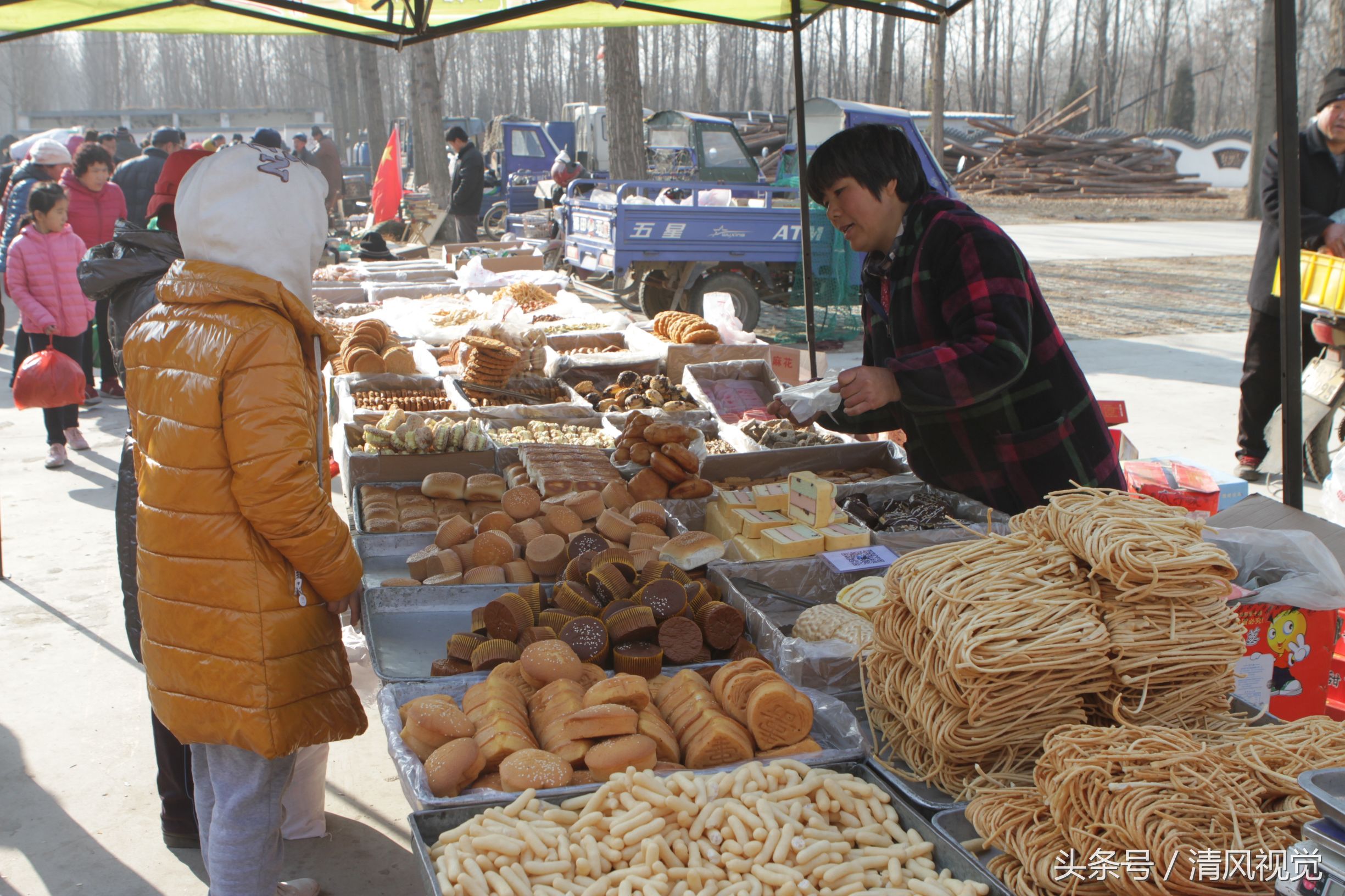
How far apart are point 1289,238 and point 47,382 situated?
20.3 feet

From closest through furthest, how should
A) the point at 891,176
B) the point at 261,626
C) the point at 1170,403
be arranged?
the point at 261,626, the point at 891,176, the point at 1170,403

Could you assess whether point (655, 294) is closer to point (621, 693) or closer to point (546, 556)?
point (546, 556)

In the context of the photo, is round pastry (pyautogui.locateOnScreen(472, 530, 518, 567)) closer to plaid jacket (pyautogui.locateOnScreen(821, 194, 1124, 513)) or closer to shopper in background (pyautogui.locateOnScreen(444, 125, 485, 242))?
plaid jacket (pyautogui.locateOnScreen(821, 194, 1124, 513))

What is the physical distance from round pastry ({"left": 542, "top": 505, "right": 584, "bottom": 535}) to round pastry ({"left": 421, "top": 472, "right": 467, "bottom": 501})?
1.95ft

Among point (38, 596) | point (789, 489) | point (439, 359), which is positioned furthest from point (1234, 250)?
point (38, 596)

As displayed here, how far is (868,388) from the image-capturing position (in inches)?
98.4

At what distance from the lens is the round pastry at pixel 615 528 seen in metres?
3.10

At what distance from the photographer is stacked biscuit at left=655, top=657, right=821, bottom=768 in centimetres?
197

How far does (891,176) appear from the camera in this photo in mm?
2662

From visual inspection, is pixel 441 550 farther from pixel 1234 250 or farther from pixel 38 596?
pixel 1234 250

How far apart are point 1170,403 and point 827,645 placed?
652cm

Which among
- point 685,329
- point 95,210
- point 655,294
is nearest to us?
point 685,329

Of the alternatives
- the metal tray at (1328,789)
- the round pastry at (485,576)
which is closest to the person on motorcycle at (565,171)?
the round pastry at (485,576)

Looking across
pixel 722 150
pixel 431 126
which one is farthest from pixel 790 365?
pixel 431 126
